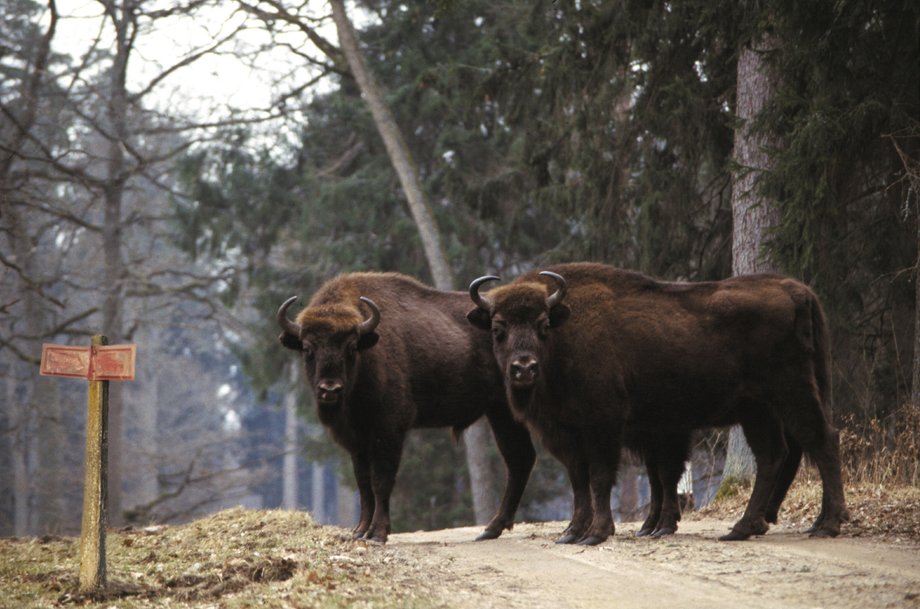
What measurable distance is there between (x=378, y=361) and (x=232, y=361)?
1967 inches

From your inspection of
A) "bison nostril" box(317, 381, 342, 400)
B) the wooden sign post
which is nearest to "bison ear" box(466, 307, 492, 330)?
"bison nostril" box(317, 381, 342, 400)

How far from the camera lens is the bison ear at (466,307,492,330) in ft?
35.2

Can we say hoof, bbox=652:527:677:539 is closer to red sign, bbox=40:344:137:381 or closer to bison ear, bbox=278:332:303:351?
bison ear, bbox=278:332:303:351

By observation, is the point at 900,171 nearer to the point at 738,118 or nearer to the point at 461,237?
the point at 738,118

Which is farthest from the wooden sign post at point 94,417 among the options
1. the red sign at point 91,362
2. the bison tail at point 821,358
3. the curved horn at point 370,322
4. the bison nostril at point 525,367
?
the bison tail at point 821,358

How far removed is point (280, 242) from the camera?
3169 centimetres

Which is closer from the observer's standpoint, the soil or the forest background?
the soil

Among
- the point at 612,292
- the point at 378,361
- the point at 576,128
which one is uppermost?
the point at 576,128

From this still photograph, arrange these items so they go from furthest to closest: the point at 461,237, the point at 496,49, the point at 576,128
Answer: the point at 461,237, the point at 496,49, the point at 576,128

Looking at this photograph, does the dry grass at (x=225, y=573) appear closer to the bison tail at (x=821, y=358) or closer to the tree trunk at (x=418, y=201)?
the bison tail at (x=821, y=358)

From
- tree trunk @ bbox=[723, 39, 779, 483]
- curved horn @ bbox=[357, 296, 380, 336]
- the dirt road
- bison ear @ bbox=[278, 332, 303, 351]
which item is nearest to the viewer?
the dirt road

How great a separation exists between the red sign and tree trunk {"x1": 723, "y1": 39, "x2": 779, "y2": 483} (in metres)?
8.10

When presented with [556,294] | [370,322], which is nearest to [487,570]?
[556,294]


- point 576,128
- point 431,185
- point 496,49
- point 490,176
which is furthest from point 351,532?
point 431,185
